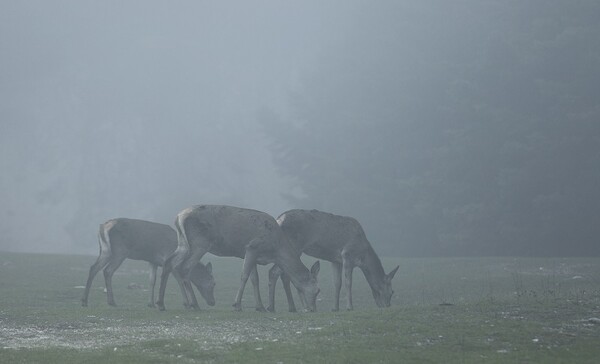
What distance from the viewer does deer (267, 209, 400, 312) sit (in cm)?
2432

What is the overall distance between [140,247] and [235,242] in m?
5.03

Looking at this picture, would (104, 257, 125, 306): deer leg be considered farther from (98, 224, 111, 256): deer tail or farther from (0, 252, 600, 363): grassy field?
(0, 252, 600, 363): grassy field

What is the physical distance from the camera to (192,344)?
1541 centimetres

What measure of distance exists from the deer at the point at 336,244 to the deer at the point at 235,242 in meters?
0.75

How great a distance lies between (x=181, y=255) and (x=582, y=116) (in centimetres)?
3445

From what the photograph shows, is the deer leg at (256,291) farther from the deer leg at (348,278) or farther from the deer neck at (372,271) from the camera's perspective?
the deer neck at (372,271)

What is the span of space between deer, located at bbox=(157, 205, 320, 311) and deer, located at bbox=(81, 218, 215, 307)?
3.27 meters

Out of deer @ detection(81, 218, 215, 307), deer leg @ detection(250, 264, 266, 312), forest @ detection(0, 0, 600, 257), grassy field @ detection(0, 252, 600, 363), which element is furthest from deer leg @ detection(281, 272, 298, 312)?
forest @ detection(0, 0, 600, 257)

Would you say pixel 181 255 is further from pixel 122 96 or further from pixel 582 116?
pixel 122 96

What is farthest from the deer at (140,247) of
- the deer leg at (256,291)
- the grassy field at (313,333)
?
the deer leg at (256,291)

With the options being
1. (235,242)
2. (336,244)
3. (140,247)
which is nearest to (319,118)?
(140,247)

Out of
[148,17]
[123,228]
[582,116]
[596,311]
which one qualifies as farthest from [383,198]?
[148,17]

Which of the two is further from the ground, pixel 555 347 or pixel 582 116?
pixel 582 116

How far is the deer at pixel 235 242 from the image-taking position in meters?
→ 22.5
